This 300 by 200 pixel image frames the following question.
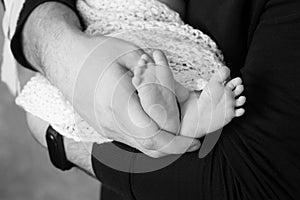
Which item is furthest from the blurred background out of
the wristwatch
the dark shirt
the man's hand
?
the dark shirt

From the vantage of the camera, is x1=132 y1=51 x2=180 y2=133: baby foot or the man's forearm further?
the man's forearm

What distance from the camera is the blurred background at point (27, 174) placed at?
6.20 ft

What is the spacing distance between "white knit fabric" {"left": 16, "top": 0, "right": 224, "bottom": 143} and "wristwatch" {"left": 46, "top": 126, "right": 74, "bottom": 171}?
4 centimetres

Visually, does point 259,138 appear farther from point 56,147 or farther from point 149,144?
point 56,147

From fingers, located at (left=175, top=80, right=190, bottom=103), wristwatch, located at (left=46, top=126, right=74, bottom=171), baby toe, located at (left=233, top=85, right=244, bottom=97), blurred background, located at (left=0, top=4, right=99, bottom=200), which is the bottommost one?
blurred background, located at (left=0, top=4, right=99, bottom=200)

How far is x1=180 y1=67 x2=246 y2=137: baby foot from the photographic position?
0.56 metres

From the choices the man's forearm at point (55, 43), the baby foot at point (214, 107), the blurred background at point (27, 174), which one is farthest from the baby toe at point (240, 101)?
the blurred background at point (27, 174)

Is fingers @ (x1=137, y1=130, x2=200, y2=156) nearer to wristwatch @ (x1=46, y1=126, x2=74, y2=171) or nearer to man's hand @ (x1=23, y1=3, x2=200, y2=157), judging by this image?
man's hand @ (x1=23, y1=3, x2=200, y2=157)

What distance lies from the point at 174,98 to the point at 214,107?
0.04m

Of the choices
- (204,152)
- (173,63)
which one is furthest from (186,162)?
(173,63)

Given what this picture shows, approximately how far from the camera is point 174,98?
0.57 m

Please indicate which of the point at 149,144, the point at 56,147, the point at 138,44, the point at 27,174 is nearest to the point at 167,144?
the point at 149,144

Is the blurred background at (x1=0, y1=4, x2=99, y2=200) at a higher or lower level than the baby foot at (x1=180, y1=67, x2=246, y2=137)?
lower

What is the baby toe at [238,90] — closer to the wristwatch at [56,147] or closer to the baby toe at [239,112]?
the baby toe at [239,112]
